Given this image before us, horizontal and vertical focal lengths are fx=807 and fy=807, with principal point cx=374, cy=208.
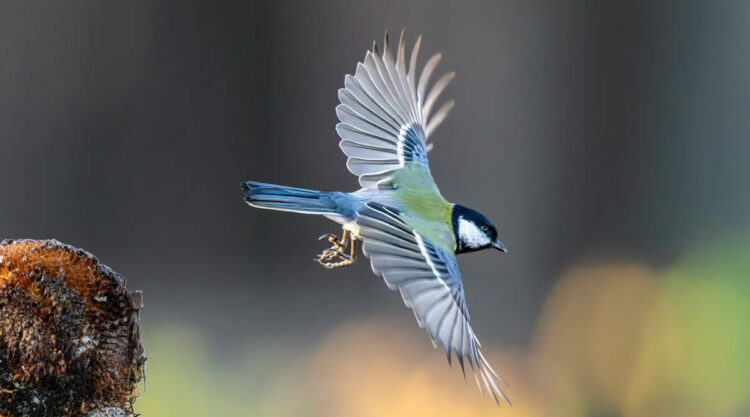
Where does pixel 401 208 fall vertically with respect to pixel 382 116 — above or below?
below

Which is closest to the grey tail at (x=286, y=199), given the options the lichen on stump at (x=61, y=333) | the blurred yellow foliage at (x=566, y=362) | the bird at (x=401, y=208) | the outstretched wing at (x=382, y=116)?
the bird at (x=401, y=208)

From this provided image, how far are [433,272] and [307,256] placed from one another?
1480 mm

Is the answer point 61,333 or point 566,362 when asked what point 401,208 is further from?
point 566,362

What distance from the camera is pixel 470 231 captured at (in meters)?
1.54

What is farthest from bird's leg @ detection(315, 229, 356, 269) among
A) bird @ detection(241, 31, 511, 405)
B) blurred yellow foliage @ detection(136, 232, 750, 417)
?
blurred yellow foliage @ detection(136, 232, 750, 417)

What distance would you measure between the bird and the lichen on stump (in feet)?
1.44

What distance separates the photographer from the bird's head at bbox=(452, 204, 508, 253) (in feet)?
5.04

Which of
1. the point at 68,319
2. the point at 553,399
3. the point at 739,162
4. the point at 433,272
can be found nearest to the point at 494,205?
the point at 553,399

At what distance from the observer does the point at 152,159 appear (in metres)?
2.78

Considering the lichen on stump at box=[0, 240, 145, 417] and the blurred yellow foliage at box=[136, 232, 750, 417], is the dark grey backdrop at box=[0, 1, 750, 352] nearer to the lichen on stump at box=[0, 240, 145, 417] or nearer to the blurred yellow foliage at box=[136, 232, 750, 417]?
the blurred yellow foliage at box=[136, 232, 750, 417]

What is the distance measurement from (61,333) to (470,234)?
0.89 meters

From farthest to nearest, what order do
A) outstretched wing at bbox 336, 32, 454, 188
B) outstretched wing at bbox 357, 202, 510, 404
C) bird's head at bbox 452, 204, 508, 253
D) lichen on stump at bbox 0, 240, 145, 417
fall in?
outstretched wing at bbox 336, 32, 454, 188 → bird's head at bbox 452, 204, 508, 253 → outstretched wing at bbox 357, 202, 510, 404 → lichen on stump at bbox 0, 240, 145, 417

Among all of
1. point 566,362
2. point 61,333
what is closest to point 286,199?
point 61,333

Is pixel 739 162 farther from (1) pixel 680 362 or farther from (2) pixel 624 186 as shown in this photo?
(1) pixel 680 362
